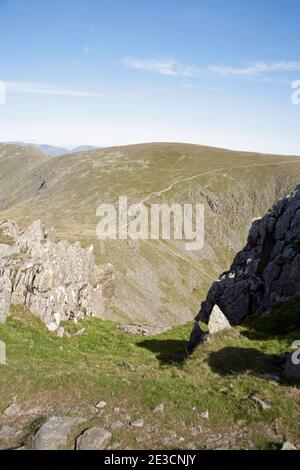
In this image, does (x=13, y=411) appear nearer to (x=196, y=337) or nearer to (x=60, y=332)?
(x=60, y=332)

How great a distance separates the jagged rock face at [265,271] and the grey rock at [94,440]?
931 inches

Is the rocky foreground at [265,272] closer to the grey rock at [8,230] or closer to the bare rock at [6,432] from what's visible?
the bare rock at [6,432]

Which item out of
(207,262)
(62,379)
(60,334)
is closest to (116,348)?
(60,334)

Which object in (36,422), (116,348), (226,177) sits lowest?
(116,348)

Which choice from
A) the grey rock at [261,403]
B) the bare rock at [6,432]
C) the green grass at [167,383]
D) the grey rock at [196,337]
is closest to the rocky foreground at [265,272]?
the grey rock at [196,337]

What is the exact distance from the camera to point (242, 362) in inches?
938

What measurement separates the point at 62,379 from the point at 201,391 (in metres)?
8.42

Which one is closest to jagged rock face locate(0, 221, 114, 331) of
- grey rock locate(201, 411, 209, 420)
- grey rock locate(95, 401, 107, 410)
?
grey rock locate(95, 401, 107, 410)

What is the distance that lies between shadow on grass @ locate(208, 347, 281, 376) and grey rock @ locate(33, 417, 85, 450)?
9525mm

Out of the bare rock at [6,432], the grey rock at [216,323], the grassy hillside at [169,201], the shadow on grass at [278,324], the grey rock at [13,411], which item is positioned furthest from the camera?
the grassy hillside at [169,201]

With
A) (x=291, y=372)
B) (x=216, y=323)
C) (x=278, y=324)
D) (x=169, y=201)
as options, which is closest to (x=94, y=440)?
(x=291, y=372)

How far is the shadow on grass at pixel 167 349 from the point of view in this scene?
29.7m
